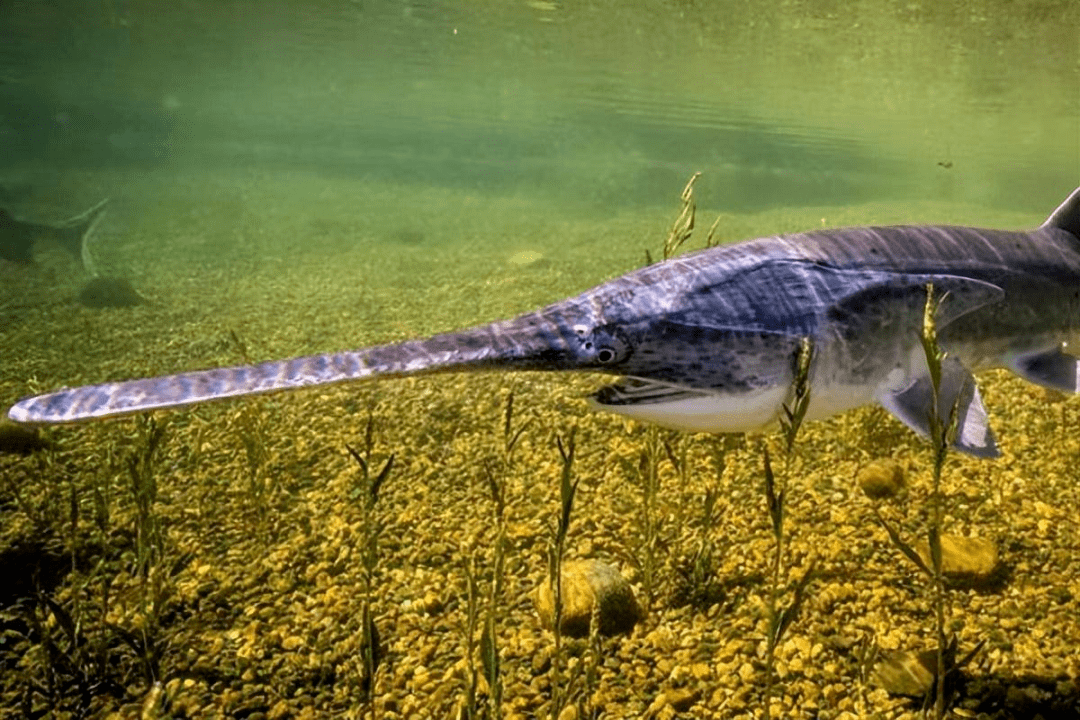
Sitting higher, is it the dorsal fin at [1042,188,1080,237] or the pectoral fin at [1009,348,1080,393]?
the dorsal fin at [1042,188,1080,237]

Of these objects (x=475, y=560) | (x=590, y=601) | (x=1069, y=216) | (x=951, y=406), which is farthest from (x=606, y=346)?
(x=1069, y=216)

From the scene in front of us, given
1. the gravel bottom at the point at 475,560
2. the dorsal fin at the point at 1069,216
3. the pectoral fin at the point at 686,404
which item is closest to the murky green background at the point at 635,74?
the dorsal fin at the point at 1069,216

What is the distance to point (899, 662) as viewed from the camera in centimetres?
268

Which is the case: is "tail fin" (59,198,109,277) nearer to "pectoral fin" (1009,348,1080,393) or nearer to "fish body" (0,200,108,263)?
"fish body" (0,200,108,263)

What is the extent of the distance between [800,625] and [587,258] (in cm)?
1359

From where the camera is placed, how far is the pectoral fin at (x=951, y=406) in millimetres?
2812

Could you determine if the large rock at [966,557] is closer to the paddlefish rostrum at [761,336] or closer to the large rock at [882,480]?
the large rock at [882,480]

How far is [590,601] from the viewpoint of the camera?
3129 millimetres

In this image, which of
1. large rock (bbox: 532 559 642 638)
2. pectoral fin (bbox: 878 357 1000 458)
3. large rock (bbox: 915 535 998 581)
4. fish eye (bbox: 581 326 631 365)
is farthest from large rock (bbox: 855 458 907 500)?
fish eye (bbox: 581 326 631 365)

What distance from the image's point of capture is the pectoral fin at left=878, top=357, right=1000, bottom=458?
9.23 feet

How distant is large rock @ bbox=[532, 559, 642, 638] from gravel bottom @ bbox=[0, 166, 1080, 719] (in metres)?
0.09

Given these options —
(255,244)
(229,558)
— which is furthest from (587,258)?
(229,558)

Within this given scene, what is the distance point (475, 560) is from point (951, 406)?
103 inches

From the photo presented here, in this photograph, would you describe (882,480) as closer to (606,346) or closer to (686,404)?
(686,404)
